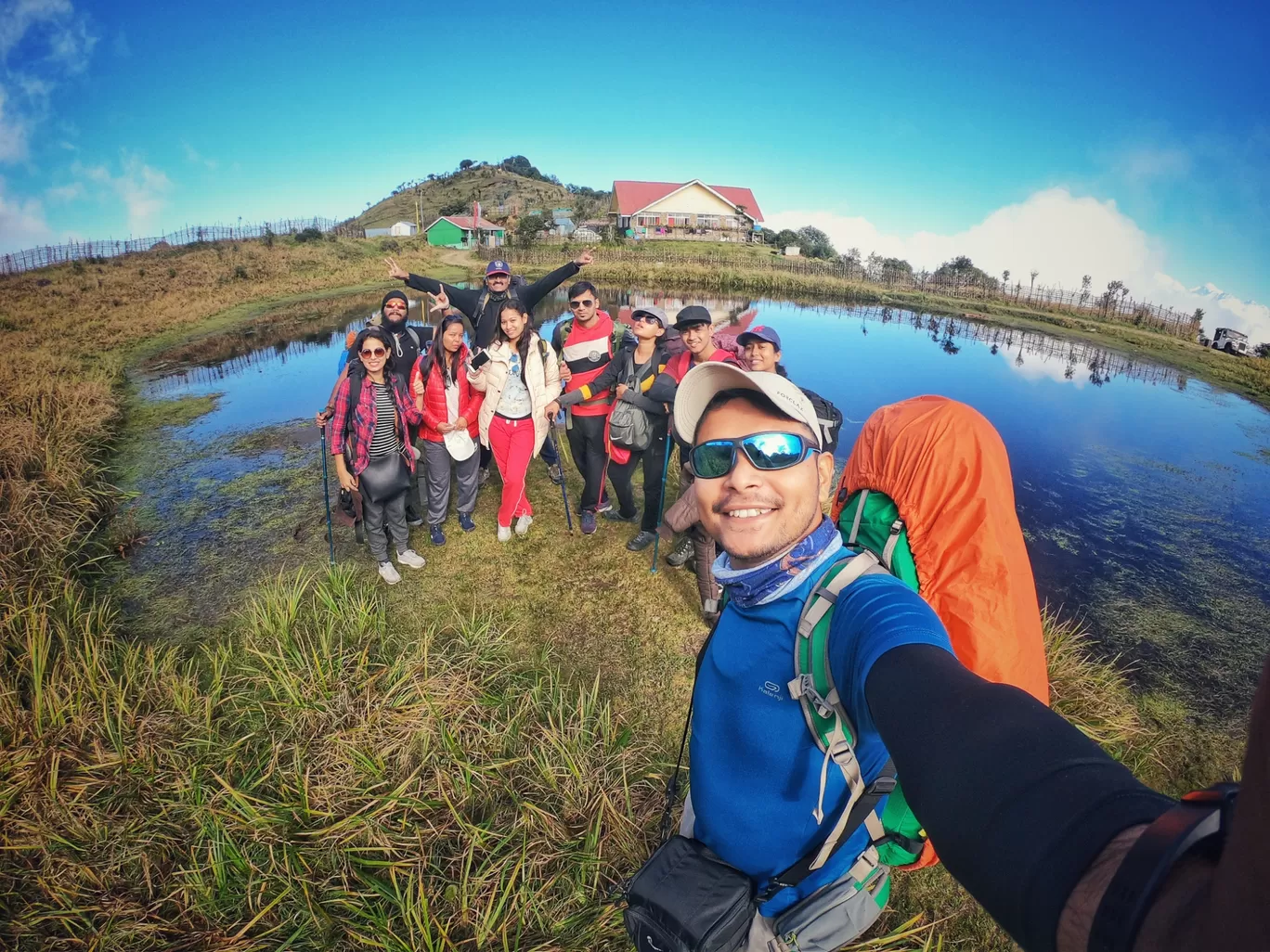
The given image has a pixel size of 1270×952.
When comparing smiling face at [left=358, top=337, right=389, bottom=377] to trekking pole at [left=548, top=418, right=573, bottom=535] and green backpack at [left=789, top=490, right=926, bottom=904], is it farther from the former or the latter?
green backpack at [left=789, top=490, right=926, bottom=904]

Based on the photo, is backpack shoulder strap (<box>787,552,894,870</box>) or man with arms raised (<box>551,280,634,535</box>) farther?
man with arms raised (<box>551,280,634,535</box>)

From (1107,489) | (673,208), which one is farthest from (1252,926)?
(673,208)

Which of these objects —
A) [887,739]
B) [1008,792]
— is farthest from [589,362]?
[1008,792]

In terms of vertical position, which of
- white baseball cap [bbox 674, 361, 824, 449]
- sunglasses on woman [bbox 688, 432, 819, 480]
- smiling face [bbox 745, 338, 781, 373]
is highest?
smiling face [bbox 745, 338, 781, 373]

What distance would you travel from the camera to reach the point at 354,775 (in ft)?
10.0

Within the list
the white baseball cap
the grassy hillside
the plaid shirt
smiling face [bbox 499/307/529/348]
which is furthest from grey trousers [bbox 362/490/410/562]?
the grassy hillside

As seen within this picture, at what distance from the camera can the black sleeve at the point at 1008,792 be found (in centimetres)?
66

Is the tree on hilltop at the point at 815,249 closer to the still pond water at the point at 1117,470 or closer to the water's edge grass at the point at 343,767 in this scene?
the still pond water at the point at 1117,470

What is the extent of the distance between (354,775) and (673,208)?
177ft

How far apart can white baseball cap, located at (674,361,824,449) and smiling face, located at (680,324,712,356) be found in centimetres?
353

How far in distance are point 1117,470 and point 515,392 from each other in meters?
11.0

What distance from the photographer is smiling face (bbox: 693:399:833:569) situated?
5.10 ft

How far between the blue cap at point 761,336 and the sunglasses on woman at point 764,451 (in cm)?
308

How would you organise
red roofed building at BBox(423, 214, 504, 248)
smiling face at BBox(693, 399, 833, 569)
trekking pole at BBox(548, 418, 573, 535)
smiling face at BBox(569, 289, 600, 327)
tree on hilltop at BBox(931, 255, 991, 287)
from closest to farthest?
smiling face at BBox(693, 399, 833, 569) → smiling face at BBox(569, 289, 600, 327) → trekking pole at BBox(548, 418, 573, 535) → tree on hilltop at BBox(931, 255, 991, 287) → red roofed building at BBox(423, 214, 504, 248)
